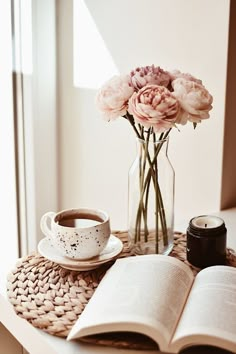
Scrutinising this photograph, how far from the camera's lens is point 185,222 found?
1.37 m

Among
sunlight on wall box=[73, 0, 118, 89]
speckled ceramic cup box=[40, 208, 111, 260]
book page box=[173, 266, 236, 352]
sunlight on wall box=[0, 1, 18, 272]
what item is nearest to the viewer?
book page box=[173, 266, 236, 352]

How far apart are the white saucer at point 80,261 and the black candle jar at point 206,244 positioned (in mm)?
132

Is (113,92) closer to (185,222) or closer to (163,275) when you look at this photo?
(163,275)

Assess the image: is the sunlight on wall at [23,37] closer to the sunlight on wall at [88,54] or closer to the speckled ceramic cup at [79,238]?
the sunlight on wall at [88,54]

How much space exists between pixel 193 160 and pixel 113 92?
18.9 inches

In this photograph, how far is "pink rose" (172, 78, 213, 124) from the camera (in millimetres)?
1001

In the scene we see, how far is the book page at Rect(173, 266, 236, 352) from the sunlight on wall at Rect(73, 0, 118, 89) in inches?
31.7

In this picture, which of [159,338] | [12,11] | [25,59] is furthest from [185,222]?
[12,11]

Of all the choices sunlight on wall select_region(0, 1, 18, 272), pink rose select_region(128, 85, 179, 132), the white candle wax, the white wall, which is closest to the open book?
the white candle wax

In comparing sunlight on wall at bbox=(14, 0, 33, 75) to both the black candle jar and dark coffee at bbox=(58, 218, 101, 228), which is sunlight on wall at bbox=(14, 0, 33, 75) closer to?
dark coffee at bbox=(58, 218, 101, 228)

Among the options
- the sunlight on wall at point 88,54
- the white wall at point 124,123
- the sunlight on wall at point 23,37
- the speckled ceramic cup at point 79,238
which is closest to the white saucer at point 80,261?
the speckled ceramic cup at point 79,238

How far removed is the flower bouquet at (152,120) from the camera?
3.23ft

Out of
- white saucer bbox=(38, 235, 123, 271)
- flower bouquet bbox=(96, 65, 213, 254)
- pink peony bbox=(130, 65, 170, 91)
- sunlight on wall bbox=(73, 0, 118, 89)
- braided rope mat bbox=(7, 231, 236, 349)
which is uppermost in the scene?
sunlight on wall bbox=(73, 0, 118, 89)

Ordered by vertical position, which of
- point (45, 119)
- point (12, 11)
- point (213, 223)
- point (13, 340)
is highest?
point (12, 11)
